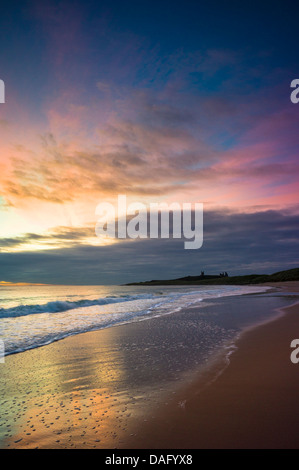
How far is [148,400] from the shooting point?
15.9ft

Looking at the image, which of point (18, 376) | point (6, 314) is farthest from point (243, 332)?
point (6, 314)

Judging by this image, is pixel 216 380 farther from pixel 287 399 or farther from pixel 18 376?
pixel 18 376

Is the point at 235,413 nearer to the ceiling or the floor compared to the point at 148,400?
nearer to the ceiling

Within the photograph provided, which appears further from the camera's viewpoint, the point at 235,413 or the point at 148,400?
the point at 148,400

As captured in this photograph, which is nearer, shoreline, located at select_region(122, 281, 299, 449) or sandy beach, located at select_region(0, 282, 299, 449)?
shoreline, located at select_region(122, 281, 299, 449)

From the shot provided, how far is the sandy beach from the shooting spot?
3654 mm

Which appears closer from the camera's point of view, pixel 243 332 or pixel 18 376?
pixel 18 376

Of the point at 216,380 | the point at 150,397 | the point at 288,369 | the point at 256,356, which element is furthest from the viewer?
the point at 256,356

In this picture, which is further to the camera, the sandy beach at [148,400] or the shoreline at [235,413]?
the sandy beach at [148,400]

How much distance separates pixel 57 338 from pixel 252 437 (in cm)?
891

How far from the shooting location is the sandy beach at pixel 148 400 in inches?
144

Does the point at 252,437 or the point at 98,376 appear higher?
the point at 252,437

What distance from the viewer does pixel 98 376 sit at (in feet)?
20.3

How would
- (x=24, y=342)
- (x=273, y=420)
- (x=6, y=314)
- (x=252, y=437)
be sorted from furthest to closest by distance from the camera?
(x=6, y=314) → (x=24, y=342) → (x=273, y=420) → (x=252, y=437)
